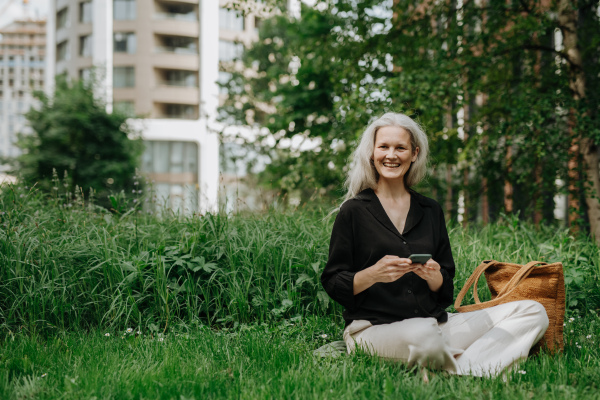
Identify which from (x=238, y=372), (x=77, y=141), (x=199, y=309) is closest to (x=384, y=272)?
(x=238, y=372)

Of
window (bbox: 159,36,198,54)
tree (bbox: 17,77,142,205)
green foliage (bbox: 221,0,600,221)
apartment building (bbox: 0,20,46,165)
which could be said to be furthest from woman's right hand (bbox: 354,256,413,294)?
apartment building (bbox: 0,20,46,165)

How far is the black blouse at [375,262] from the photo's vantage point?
3387 mm

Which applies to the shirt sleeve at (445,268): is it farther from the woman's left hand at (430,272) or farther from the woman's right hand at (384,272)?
the woman's right hand at (384,272)

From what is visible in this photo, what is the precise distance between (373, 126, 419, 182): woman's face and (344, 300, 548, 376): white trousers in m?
0.92

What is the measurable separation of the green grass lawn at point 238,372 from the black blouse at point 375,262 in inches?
12.6

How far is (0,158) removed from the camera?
2880 centimetres

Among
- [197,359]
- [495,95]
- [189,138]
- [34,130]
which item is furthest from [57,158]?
[197,359]

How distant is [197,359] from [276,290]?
150cm

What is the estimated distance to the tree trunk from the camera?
7395mm

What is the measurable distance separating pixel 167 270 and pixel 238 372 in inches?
74.5

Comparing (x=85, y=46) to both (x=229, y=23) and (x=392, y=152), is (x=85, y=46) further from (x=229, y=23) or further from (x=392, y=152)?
(x=392, y=152)

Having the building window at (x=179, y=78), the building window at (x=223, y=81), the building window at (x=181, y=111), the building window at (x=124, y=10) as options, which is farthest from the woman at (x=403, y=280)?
the building window at (x=124, y=10)

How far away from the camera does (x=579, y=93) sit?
7.55 meters

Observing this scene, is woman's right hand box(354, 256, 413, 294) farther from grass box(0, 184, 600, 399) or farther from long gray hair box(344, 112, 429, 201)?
long gray hair box(344, 112, 429, 201)
